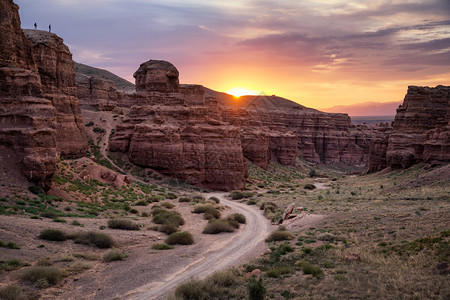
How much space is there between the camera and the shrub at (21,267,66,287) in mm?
12398

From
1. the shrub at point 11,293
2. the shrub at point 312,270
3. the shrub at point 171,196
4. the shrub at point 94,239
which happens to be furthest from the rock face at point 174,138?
the shrub at point 11,293

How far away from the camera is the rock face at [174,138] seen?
48375 mm

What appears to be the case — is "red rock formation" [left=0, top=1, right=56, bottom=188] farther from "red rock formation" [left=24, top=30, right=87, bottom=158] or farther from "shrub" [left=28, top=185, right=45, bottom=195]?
"red rock formation" [left=24, top=30, right=87, bottom=158]

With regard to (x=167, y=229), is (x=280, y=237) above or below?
above

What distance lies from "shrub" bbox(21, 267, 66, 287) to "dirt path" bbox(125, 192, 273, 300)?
2859 millimetres

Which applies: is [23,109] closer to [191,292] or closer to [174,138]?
[191,292]

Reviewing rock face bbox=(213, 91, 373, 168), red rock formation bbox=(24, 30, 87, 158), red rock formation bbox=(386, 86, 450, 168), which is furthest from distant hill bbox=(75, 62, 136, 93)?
red rock formation bbox=(386, 86, 450, 168)

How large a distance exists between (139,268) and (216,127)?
122 feet

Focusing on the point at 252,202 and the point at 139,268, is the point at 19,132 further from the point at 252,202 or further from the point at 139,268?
the point at 252,202

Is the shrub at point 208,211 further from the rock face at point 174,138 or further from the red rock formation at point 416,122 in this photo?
the red rock formation at point 416,122

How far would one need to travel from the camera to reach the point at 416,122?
193ft

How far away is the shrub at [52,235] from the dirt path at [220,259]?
22.1 feet

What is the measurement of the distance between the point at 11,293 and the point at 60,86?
105ft

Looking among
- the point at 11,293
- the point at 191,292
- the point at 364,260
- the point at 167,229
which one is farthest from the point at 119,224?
the point at 364,260
